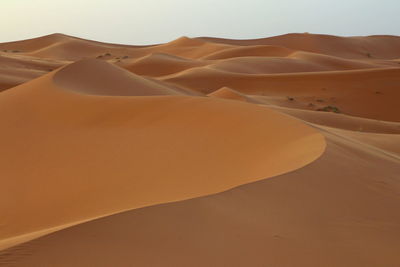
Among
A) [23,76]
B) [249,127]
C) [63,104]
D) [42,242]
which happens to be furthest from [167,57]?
[42,242]

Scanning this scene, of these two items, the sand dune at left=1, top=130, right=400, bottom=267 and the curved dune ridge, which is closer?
the sand dune at left=1, top=130, right=400, bottom=267

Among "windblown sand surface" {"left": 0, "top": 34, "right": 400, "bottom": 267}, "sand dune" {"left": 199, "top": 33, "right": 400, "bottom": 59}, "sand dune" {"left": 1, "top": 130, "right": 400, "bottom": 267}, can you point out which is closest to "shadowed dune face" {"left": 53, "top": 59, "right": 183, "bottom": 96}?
"windblown sand surface" {"left": 0, "top": 34, "right": 400, "bottom": 267}

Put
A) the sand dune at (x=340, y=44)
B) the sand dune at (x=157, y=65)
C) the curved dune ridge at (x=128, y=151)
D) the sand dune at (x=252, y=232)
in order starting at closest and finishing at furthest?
1. the sand dune at (x=252, y=232)
2. the curved dune ridge at (x=128, y=151)
3. the sand dune at (x=157, y=65)
4. the sand dune at (x=340, y=44)

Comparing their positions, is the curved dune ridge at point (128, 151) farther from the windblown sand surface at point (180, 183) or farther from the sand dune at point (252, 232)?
the sand dune at point (252, 232)

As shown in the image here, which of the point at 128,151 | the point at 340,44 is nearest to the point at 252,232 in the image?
the point at 128,151

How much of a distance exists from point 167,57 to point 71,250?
1151 inches

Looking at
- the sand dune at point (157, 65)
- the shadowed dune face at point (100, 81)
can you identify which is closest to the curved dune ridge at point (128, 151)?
the shadowed dune face at point (100, 81)

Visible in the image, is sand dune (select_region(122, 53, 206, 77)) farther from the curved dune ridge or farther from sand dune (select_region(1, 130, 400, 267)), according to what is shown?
sand dune (select_region(1, 130, 400, 267))

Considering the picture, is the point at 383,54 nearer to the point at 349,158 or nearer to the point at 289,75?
the point at 289,75

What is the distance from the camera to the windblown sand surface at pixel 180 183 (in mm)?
3117

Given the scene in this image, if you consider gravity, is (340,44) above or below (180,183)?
above

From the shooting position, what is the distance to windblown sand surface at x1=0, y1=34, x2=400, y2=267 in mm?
3117

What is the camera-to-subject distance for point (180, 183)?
5.00m

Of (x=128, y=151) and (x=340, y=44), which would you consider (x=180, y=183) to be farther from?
(x=340, y=44)
